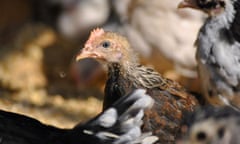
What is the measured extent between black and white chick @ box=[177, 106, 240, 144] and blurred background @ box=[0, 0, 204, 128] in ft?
4.32

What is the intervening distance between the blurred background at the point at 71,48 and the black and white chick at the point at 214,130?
132cm

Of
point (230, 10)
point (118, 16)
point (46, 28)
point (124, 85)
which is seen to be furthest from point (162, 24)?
point (46, 28)

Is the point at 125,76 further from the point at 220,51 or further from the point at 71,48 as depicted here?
the point at 71,48

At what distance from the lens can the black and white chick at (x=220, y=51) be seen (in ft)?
8.25

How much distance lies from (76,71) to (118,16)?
17.3 inches

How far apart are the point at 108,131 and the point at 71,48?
2239 millimetres

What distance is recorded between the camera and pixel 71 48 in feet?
13.7

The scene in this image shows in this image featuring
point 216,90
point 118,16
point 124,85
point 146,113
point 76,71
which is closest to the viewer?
point 146,113

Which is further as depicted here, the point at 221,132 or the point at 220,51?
the point at 220,51

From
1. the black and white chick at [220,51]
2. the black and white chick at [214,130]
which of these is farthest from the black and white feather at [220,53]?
the black and white chick at [214,130]

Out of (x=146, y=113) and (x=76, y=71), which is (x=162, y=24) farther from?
(x=146, y=113)

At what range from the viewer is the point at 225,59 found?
2525 mm

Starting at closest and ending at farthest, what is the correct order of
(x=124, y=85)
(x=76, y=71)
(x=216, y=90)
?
(x=124, y=85) → (x=216, y=90) → (x=76, y=71)

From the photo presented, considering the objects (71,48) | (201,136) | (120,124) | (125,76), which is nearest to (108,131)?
(120,124)
